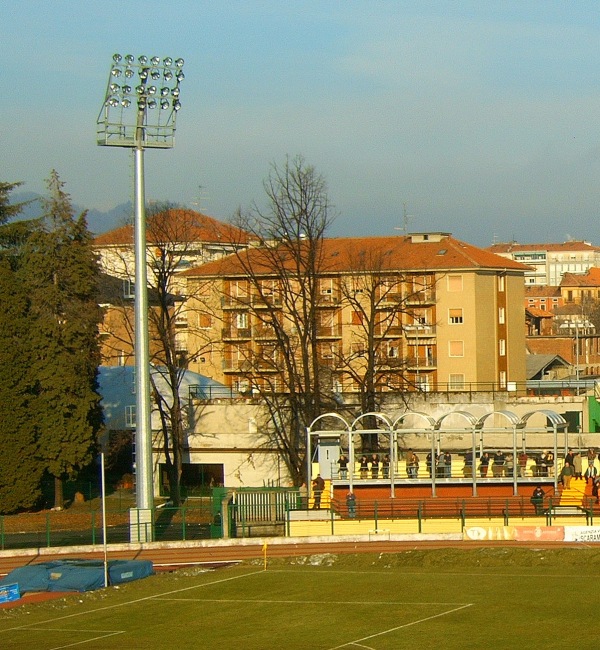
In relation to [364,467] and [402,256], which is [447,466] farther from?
[402,256]

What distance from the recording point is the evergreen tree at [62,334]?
54750 mm

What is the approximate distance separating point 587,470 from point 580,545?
5.75m

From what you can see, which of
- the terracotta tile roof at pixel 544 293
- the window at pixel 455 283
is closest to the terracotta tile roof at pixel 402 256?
the window at pixel 455 283

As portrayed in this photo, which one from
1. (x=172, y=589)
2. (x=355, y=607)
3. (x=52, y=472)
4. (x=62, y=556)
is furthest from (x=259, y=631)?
(x=52, y=472)

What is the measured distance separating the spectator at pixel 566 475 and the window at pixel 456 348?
33.8 meters

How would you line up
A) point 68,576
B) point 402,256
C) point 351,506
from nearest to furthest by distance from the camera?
point 68,576
point 351,506
point 402,256

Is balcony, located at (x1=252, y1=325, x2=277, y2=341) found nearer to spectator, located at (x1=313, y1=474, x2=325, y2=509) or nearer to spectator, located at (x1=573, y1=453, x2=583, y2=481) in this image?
spectator, located at (x1=313, y1=474, x2=325, y2=509)

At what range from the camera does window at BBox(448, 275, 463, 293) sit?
259 ft

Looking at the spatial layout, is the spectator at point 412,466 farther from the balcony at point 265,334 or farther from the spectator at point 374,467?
the balcony at point 265,334

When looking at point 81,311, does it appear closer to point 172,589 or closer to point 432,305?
point 172,589

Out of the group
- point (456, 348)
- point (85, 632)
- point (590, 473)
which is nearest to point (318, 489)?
point (590, 473)

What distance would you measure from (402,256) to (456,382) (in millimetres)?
9966

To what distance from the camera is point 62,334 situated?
55.1 meters

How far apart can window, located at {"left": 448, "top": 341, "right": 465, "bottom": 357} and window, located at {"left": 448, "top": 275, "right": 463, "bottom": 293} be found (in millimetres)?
3526
